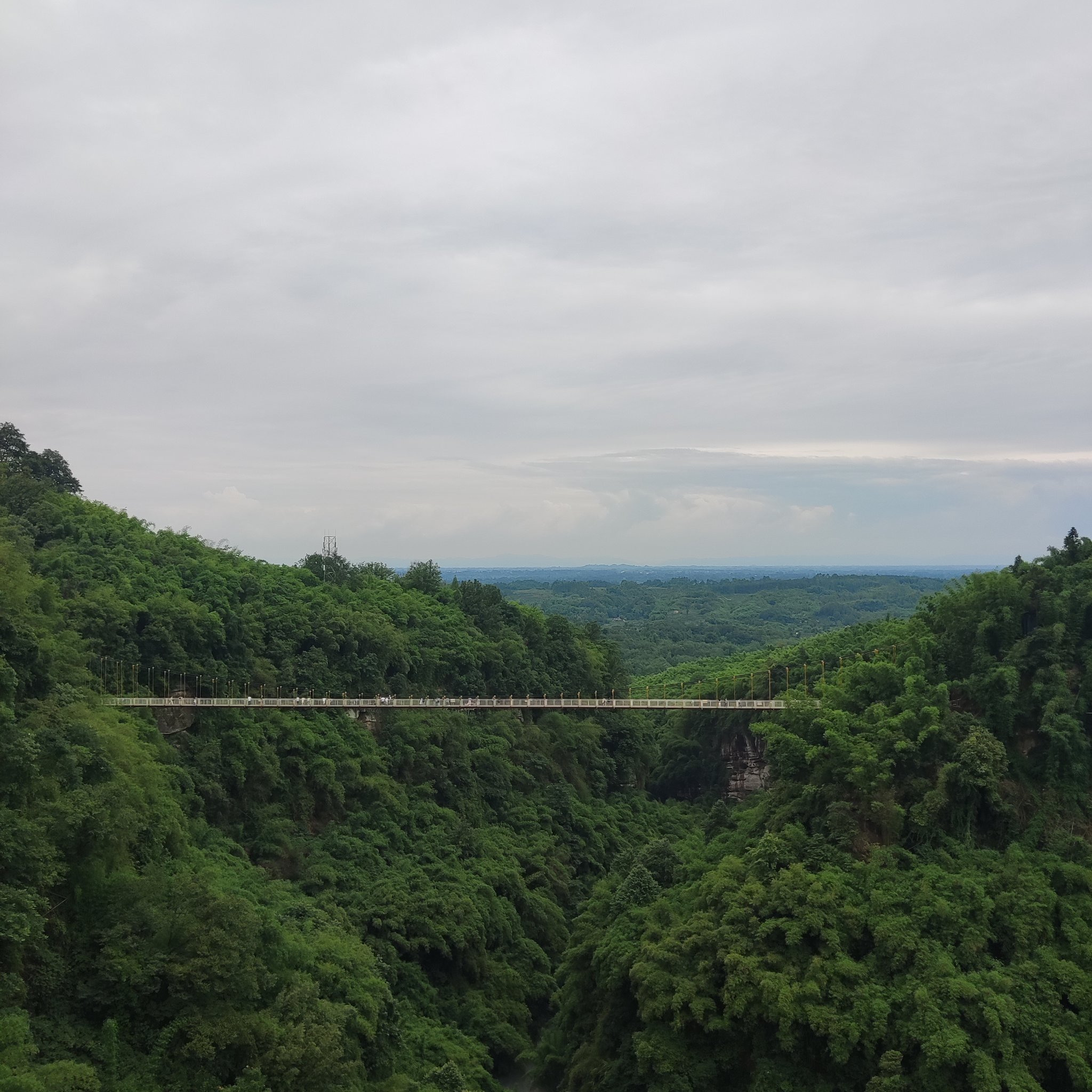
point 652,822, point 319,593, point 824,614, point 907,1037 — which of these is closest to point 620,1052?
point 907,1037

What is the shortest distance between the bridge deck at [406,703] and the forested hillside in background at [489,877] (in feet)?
2.81

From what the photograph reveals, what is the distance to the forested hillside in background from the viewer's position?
74.8 feet

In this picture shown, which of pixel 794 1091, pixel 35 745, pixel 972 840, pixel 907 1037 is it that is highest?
pixel 35 745

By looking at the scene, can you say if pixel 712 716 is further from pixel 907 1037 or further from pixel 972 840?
pixel 907 1037

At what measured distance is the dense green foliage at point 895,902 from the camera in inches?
912

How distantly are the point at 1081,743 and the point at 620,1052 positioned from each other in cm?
1571

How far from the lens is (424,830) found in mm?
39875

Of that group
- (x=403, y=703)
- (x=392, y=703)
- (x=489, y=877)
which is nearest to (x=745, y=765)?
(x=489, y=877)

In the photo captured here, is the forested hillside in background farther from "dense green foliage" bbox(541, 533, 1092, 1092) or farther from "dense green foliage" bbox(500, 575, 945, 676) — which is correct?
"dense green foliage" bbox(500, 575, 945, 676)

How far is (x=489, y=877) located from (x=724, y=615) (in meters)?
122

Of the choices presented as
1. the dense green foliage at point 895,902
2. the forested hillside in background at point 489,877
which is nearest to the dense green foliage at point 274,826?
the forested hillside in background at point 489,877

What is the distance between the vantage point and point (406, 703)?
41.8m

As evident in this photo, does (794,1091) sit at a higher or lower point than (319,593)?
lower

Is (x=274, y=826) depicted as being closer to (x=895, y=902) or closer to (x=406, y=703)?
(x=406, y=703)
